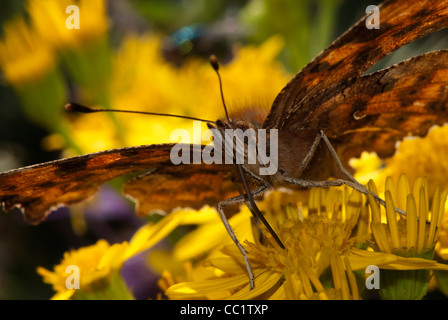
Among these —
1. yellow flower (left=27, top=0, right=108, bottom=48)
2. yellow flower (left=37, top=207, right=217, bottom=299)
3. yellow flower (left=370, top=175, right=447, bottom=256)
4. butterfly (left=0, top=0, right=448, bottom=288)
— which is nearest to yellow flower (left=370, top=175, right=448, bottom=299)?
yellow flower (left=370, top=175, right=447, bottom=256)

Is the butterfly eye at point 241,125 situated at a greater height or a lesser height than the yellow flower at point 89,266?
greater

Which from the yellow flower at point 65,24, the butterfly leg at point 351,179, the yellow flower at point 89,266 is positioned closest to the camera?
the butterfly leg at point 351,179

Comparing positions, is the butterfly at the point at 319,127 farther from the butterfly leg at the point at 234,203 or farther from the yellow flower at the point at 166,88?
the yellow flower at the point at 166,88

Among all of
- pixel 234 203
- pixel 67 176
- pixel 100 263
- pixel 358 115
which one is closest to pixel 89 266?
pixel 100 263

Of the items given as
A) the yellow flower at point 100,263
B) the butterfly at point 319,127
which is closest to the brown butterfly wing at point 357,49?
the butterfly at point 319,127

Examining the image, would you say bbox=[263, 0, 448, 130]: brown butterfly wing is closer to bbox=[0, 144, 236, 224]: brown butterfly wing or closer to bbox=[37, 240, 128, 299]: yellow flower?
bbox=[0, 144, 236, 224]: brown butterfly wing
